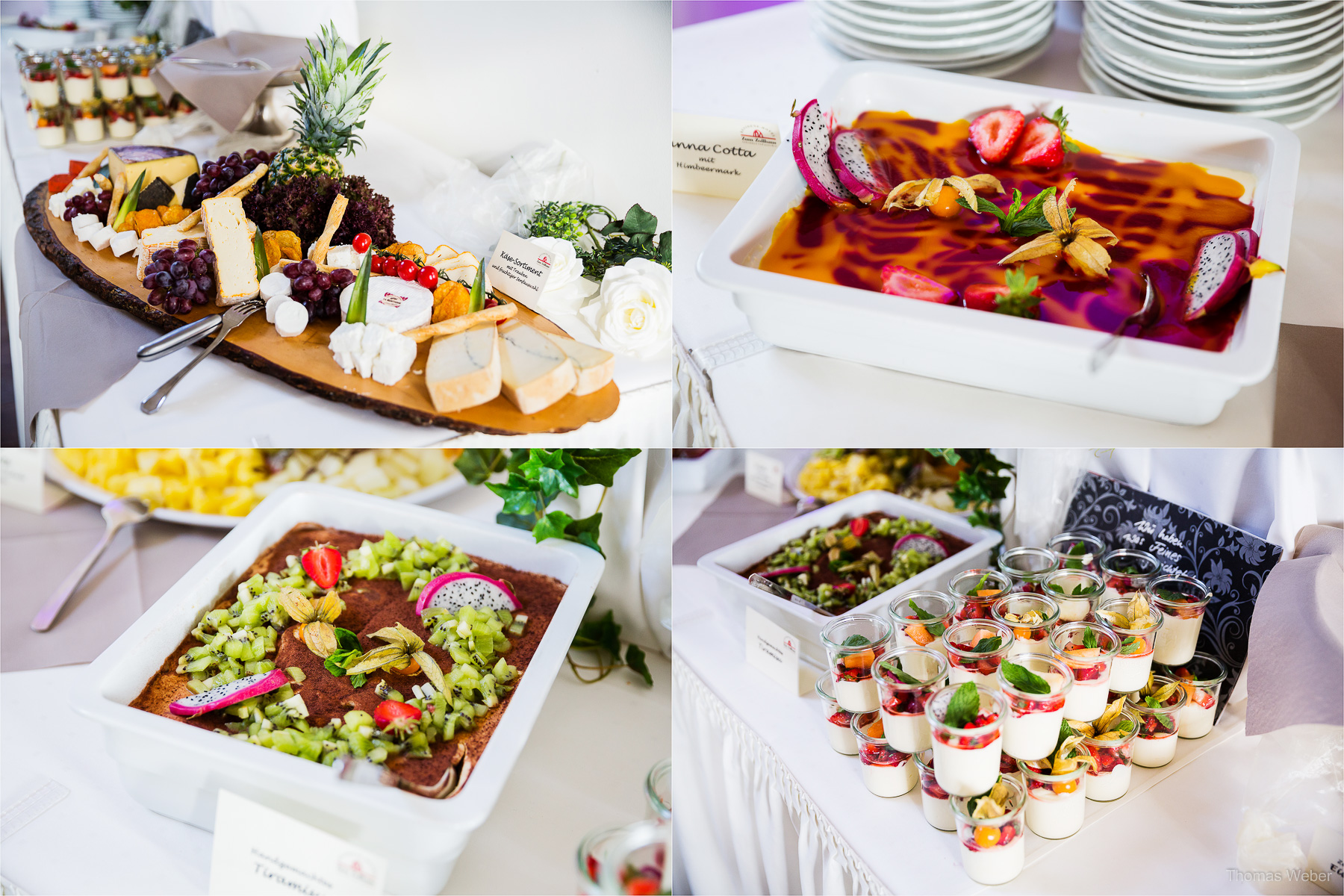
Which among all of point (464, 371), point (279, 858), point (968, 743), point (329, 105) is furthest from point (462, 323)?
point (968, 743)

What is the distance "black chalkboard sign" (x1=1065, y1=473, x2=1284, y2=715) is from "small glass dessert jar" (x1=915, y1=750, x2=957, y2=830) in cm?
34

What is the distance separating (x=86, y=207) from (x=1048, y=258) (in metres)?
1.19

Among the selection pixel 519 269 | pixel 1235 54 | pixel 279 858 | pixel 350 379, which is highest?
pixel 1235 54

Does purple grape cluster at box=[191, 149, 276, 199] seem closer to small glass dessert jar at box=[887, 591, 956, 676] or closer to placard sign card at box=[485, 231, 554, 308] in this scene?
placard sign card at box=[485, 231, 554, 308]

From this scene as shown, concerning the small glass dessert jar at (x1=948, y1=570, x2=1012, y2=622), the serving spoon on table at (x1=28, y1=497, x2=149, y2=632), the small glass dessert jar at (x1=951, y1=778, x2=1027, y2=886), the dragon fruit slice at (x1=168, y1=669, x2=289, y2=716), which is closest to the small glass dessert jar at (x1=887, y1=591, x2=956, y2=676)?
the small glass dessert jar at (x1=948, y1=570, x2=1012, y2=622)

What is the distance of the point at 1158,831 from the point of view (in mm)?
840

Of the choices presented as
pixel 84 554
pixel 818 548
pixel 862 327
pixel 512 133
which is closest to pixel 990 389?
pixel 862 327

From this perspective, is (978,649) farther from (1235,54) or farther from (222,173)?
(222,173)

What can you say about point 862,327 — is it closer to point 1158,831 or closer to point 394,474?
point 1158,831

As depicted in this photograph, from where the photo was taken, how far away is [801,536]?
125cm

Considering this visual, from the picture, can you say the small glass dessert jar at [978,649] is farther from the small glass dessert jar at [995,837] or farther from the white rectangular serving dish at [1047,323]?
the white rectangular serving dish at [1047,323]

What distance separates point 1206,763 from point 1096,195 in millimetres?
620

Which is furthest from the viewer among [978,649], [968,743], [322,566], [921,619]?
[322,566]

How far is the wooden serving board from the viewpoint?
2.97ft
